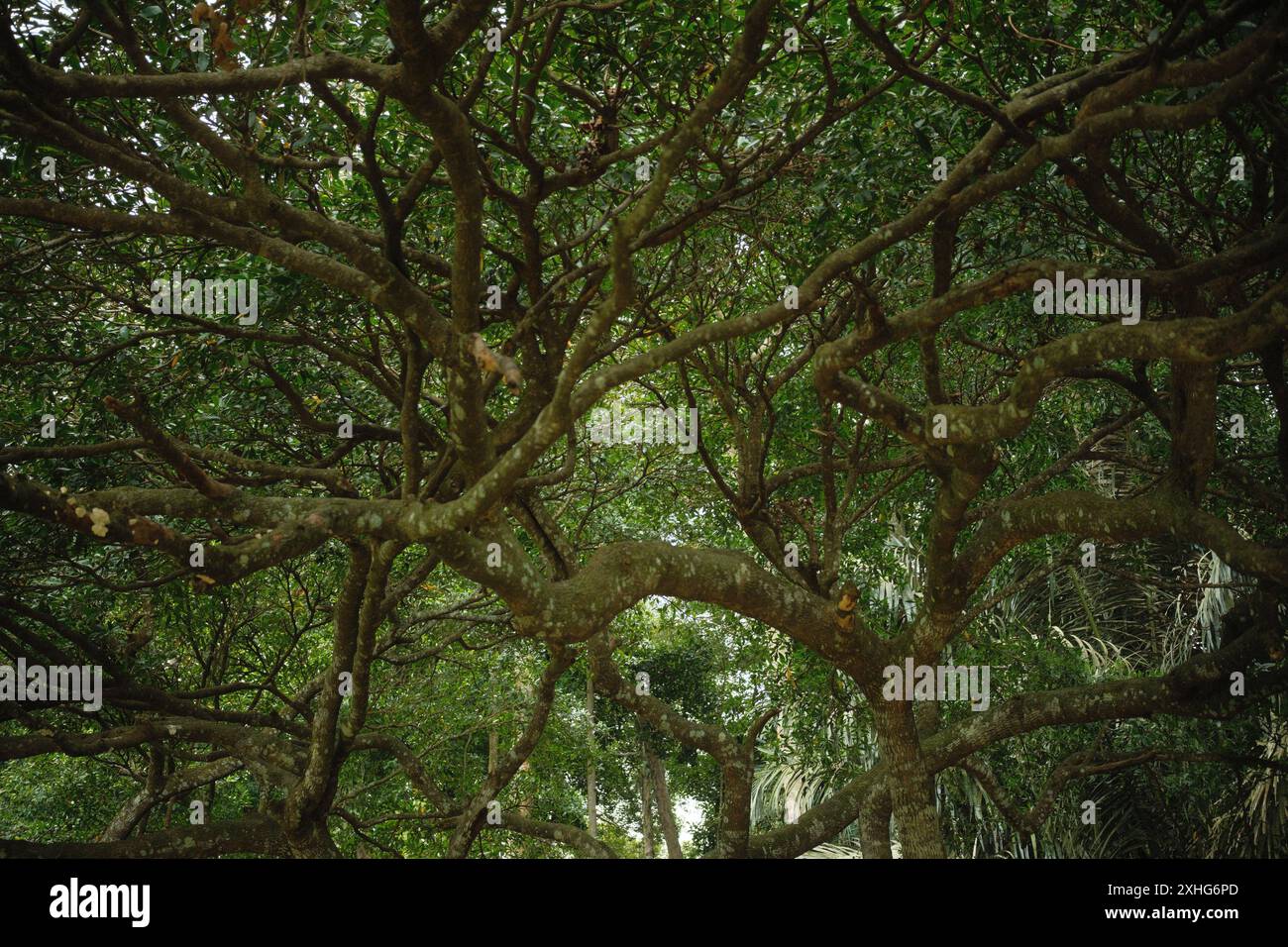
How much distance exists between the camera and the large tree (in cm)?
423

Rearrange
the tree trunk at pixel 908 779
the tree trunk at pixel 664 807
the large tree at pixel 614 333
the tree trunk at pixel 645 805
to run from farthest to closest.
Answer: the tree trunk at pixel 645 805, the tree trunk at pixel 664 807, the tree trunk at pixel 908 779, the large tree at pixel 614 333

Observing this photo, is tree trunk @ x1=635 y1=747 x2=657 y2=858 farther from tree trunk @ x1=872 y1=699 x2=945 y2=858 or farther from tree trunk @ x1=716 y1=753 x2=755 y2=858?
tree trunk @ x1=872 y1=699 x2=945 y2=858

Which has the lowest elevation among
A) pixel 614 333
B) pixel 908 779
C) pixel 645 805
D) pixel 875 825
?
pixel 645 805

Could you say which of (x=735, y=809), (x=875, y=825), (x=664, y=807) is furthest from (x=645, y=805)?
(x=735, y=809)

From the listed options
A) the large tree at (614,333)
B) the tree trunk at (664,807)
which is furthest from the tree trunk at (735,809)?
the tree trunk at (664,807)

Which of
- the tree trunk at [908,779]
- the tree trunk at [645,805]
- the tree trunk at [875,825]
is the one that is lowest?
the tree trunk at [645,805]

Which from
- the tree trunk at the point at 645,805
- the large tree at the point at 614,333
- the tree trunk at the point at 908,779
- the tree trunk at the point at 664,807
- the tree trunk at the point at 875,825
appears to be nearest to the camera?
the large tree at the point at 614,333

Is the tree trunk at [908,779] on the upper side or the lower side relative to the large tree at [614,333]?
lower

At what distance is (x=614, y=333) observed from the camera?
8.17m

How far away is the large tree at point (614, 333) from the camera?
423 cm

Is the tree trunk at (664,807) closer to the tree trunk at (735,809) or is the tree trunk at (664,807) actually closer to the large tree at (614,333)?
the large tree at (614,333)

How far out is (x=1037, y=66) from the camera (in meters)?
5.68

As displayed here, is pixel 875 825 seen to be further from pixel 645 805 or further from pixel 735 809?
pixel 645 805

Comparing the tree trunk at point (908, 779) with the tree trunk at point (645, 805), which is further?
the tree trunk at point (645, 805)
